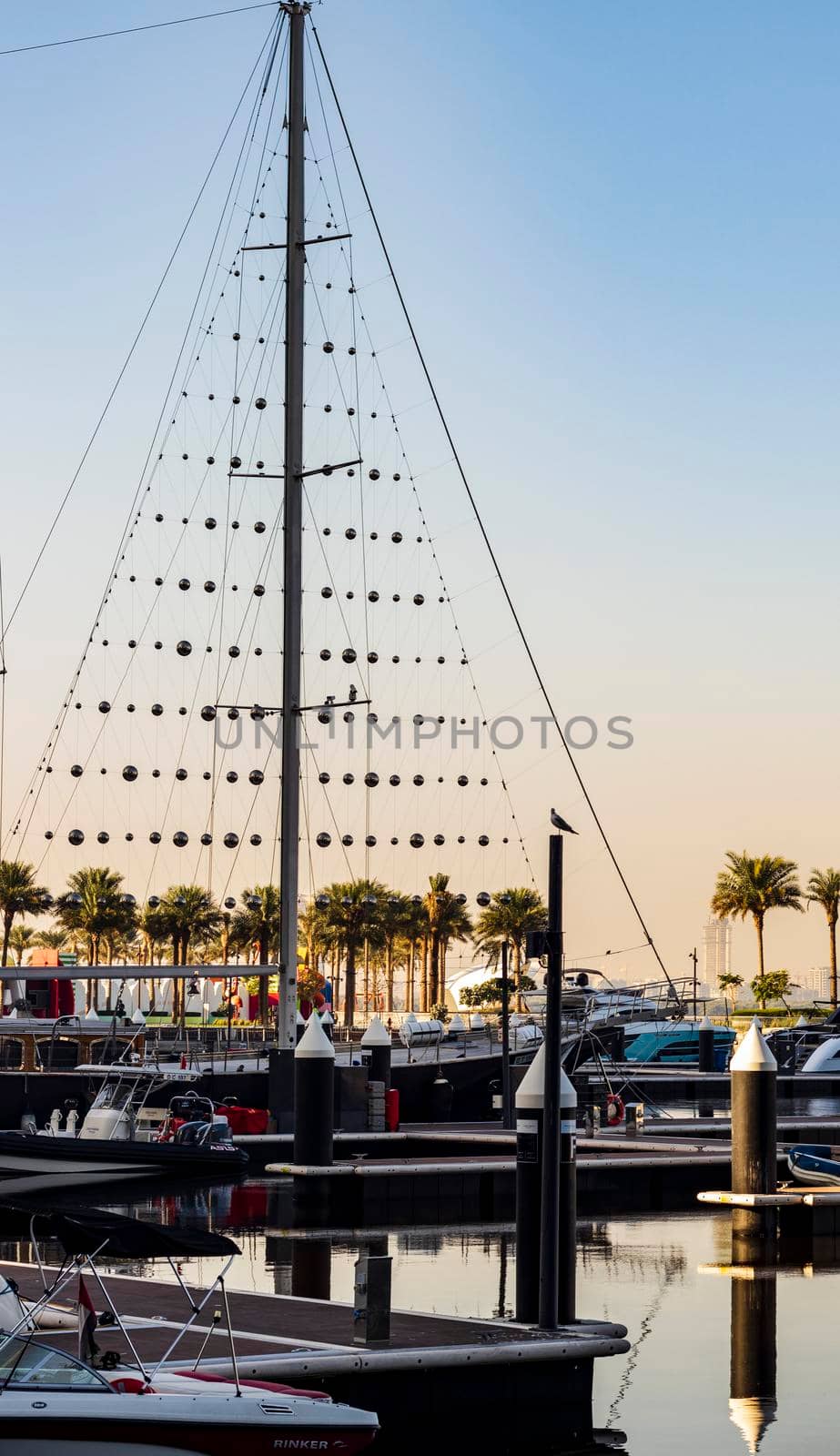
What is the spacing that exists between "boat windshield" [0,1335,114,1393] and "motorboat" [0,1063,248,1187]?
67.9ft

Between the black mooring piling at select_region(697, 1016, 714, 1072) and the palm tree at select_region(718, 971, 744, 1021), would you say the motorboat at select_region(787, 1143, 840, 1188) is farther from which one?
the palm tree at select_region(718, 971, 744, 1021)

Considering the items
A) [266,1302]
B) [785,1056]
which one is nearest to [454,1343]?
[266,1302]

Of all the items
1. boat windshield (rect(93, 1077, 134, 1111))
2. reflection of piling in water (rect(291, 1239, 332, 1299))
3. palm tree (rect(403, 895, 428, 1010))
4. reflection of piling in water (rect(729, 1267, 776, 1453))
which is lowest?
reflection of piling in water (rect(729, 1267, 776, 1453))

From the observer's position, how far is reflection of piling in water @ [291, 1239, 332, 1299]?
23436mm

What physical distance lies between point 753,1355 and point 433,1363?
Answer: 6.00 meters

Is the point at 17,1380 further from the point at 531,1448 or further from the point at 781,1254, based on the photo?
the point at 781,1254

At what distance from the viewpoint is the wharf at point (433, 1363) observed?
15523 mm

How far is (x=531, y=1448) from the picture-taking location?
1648 centimetres

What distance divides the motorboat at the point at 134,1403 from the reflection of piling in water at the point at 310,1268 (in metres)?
8.54

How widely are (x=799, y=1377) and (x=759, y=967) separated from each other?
97.5 m

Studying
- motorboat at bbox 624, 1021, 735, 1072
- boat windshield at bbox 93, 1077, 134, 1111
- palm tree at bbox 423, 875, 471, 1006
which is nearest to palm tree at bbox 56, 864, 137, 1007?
palm tree at bbox 423, 875, 471, 1006

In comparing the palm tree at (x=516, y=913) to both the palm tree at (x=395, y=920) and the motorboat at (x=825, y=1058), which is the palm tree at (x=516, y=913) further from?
the motorboat at (x=825, y=1058)

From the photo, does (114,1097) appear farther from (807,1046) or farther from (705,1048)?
(807,1046)

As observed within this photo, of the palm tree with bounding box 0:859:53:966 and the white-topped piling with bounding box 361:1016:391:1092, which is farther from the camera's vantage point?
the palm tree with bounding box 0:859:53:966
